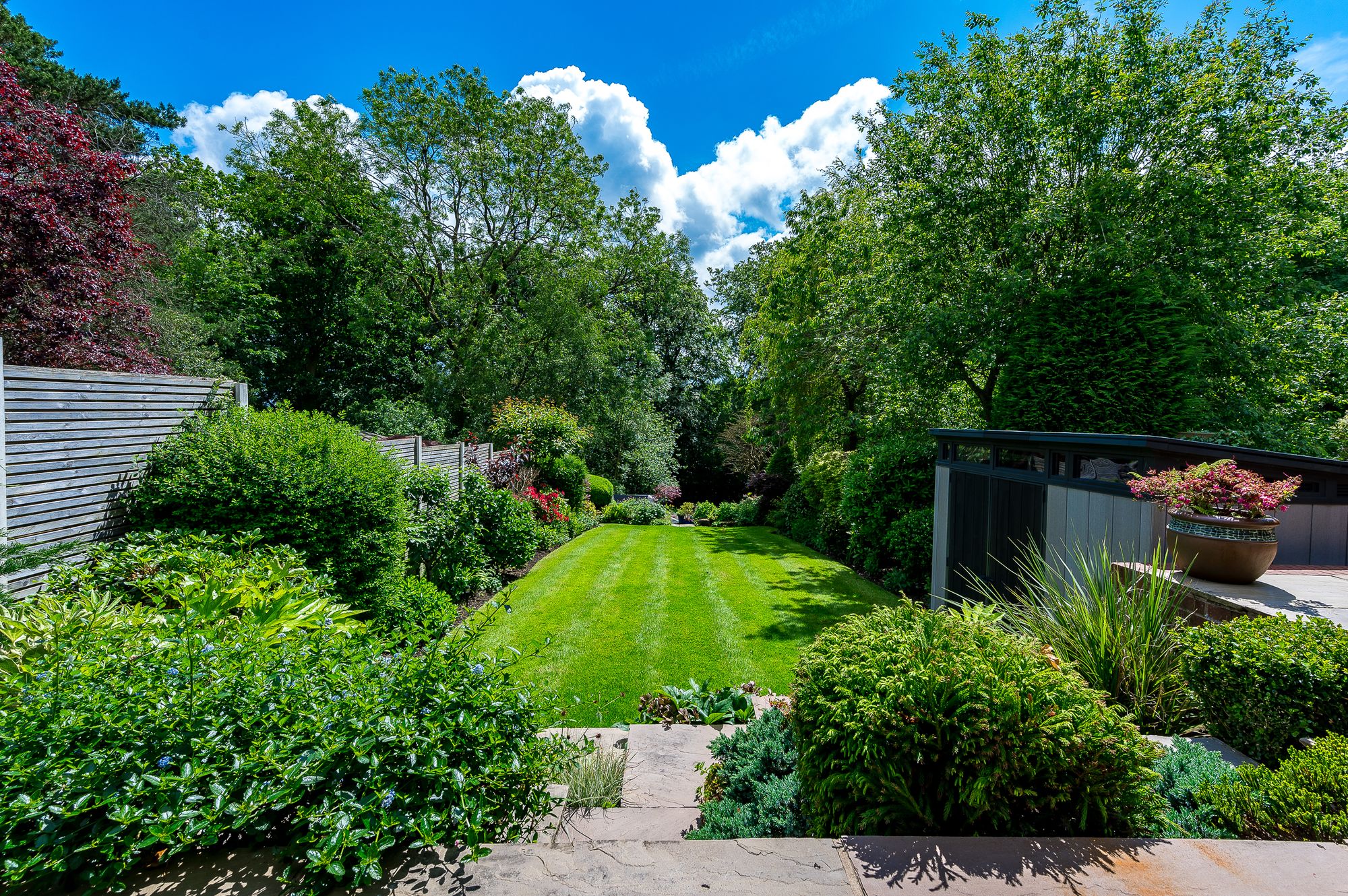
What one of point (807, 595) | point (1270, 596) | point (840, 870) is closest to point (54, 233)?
point (840, 870)

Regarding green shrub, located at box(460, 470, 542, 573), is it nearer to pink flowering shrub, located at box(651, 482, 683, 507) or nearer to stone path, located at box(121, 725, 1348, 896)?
stone path, located at box(121, 725, 1348, 896)

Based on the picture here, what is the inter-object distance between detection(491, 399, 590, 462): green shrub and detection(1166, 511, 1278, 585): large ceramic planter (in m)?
11.3

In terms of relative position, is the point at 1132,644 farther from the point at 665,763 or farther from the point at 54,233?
the point at 54,233

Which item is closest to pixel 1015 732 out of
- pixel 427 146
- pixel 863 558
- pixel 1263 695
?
pixel 1263 695

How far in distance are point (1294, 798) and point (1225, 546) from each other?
2150mm

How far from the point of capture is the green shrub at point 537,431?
42.3 feet

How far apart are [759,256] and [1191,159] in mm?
18296

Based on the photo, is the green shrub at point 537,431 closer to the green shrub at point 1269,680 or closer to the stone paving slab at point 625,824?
the stone paving slab at point 625,824

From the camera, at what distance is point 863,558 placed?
9.77 metres

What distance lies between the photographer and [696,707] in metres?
4.06

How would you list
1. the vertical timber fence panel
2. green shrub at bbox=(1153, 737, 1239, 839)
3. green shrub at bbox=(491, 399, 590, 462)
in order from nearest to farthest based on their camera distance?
1. green shrub at bbox=(1153, 737, 1239, 839)
2. the vertical timber fence panel
3. green shrub at bbox=(491, 399, 590, 462)

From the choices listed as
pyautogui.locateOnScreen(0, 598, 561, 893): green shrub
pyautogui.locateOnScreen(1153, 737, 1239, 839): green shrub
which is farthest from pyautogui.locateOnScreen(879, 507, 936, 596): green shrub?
pyautogui.locateOnScreen(0, 598, 561, 893): green shrub

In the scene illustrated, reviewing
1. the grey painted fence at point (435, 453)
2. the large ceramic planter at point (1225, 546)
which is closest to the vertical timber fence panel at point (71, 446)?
the grey painted fence at point (435, 453)

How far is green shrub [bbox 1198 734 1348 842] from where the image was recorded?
197 cm
